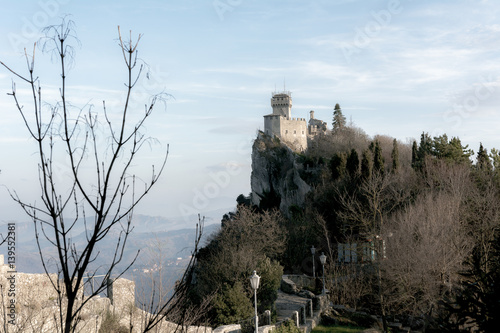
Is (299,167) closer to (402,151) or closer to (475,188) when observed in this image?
(402,151)

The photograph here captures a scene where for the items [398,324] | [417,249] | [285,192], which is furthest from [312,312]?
[285,192]

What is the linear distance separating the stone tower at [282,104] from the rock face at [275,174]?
54.5 feet

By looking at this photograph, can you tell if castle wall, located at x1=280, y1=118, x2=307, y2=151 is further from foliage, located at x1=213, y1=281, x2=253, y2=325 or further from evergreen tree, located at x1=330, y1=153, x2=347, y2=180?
foliage, located at x1=213, y1=281, x2=253, y2=325

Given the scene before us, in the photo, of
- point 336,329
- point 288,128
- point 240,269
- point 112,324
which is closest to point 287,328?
point 240,269

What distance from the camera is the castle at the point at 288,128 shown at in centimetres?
Answer: 7588

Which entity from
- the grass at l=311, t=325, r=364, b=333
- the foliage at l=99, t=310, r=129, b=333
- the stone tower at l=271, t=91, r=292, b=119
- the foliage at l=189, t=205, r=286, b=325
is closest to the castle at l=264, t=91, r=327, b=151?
the stone tower at l=271, t=91, r=292, b=119

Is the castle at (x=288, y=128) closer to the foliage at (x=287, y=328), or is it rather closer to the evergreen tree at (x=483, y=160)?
the evergreen tree at (x=483, y=160)

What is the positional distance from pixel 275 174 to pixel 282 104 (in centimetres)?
2568

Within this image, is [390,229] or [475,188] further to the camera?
[475,188]

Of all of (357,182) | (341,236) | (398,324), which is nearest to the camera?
(398,324)

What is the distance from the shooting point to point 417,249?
2275 centimetres

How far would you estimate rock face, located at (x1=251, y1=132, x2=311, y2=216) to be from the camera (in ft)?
176

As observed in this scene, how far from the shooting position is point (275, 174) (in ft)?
205

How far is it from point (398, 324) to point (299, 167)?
36.0 m
